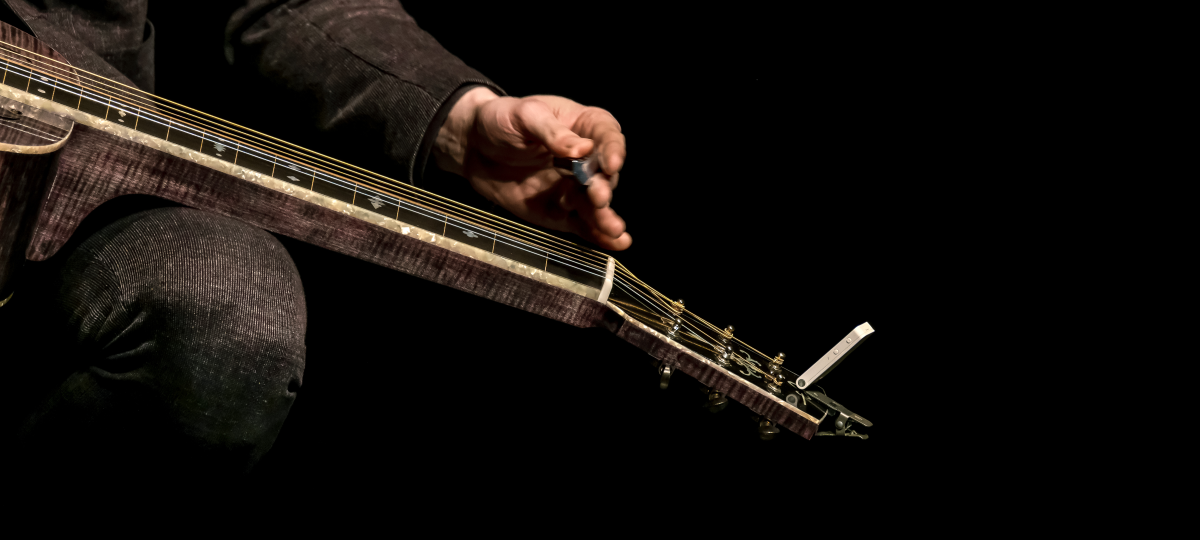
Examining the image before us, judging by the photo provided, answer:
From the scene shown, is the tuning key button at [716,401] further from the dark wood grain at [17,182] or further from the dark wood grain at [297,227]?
the dark wood grain at [17,182]

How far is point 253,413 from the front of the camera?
908 mm

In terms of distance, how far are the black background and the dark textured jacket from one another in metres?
0.26

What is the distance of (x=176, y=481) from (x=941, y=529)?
1387 mm

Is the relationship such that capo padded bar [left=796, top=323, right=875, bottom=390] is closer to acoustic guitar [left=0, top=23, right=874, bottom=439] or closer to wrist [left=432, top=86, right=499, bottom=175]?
acoustic guitar [left=0, top=23, right=874, bottom=439]

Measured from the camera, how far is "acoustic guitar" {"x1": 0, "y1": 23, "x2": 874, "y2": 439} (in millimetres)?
877

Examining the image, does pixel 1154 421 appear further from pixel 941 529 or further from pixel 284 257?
pixel 284 257

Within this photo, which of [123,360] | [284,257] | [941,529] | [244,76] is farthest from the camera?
[941,529]

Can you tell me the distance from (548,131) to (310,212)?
30 centimetres

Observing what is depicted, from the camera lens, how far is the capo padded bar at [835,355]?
3.51ft

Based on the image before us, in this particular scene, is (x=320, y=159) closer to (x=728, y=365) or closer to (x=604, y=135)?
(x=604, y=135)

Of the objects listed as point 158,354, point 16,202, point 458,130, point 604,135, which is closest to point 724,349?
point 604,135

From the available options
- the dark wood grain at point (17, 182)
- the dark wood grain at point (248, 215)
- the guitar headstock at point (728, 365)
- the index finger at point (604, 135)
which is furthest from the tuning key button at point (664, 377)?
the dark wood grain at point (17, 182)

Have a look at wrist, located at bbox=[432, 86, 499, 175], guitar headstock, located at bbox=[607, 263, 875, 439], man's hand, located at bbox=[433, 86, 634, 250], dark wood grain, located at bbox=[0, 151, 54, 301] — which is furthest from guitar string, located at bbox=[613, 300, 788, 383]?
dark wood grain, located at bbox=[0, 151, 54, 301]

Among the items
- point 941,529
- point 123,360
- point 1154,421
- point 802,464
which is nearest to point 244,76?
point 123,360
